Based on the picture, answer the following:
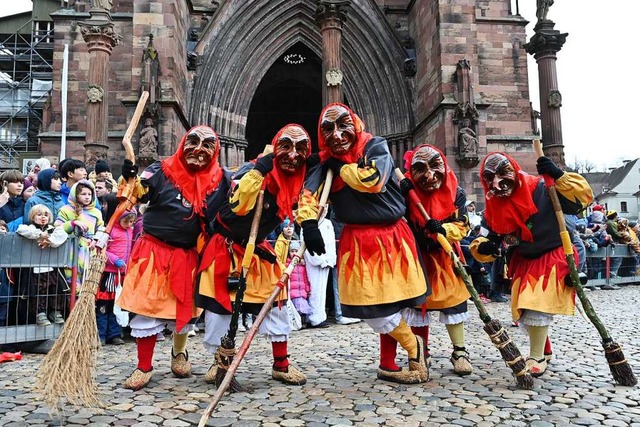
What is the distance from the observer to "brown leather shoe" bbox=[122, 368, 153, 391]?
3.85 metres

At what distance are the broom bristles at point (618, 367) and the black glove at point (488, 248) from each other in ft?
3.50

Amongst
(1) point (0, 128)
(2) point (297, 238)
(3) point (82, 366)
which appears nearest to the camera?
(3) point (82, 366)

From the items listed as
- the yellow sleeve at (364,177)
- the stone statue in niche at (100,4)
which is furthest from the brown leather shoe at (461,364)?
the stone statue in niche at (100,4)

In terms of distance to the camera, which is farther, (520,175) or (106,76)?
(106,76)

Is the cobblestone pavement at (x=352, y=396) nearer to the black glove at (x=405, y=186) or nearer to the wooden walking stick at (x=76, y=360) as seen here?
the wooden walking stick at (x=76, y=360)

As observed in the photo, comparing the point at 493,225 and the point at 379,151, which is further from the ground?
the point at 379,151

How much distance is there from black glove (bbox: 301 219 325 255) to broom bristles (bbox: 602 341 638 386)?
2250mm

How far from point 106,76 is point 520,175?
1012 centimetres

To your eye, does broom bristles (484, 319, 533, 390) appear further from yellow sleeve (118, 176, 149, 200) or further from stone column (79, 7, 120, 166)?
stone column (79, 7, 120, 166)

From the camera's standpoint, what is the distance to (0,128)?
90.9 ft

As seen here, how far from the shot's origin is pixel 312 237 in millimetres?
3588

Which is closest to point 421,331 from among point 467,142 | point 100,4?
point 467,142

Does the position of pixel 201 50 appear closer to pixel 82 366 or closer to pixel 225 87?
pixel 225 87

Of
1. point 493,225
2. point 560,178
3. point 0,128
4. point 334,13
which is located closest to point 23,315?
point 493,225
